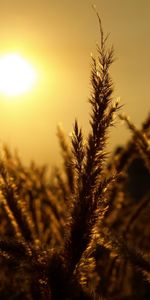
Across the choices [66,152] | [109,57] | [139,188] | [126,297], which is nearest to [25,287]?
[66,152]

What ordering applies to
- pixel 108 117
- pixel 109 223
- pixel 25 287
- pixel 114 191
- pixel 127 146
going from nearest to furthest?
pixel 108 117, pixel 25 287, pixel 127 146, pixel 114 191, pixel 109 223

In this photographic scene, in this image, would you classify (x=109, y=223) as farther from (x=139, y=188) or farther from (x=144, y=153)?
(x=139, y=188)

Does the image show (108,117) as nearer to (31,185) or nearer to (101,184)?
(101,184)

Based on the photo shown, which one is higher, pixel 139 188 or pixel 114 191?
pixel 139 188

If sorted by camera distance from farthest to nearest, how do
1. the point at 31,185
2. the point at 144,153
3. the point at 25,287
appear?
the point at 31,185 → the point at 25,287 → the point at 144,153

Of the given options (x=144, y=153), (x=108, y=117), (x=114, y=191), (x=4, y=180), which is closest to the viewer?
(x=108, y=117)

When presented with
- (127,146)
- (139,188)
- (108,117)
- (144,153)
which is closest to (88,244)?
(108,117)

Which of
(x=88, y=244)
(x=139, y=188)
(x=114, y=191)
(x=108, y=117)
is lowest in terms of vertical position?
(x=88, y=244)

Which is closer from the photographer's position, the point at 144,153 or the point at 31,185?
the point at 144,153

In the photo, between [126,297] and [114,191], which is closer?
[114,191]
